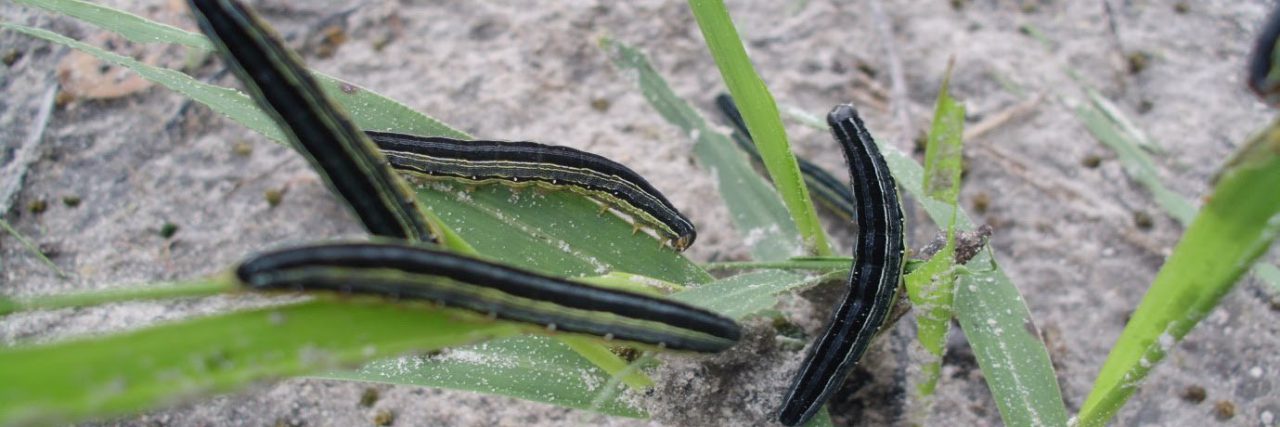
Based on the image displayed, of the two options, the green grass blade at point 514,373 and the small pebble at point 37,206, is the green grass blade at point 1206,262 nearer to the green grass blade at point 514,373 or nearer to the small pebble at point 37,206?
the green grass blade at point 514,373

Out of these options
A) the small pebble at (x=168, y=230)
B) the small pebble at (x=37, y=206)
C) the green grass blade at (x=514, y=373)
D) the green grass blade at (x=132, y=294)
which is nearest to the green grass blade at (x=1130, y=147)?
the green grass blade at (x=514, y=373)

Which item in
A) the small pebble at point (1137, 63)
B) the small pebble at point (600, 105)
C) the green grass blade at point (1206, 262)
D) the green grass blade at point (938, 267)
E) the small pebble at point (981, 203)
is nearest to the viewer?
the green grass blade at point (1206, 262)

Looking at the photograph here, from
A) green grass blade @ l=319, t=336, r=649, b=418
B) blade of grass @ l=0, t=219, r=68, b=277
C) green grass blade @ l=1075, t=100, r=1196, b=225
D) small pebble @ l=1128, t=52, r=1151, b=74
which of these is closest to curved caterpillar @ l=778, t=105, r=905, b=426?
green grass blade @ l=319, t=336, r=649, b=418

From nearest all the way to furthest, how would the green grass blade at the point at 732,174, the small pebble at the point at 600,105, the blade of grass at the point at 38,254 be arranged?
the green grass blade at the point at 732,174 → the blade of grass at the point at 38,254 → the small pebble at the point at 600,105

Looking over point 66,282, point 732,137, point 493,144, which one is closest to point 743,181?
point 732,137

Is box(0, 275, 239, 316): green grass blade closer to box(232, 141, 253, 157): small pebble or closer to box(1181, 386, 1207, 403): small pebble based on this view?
box(232, 141, 253, 157): small pebble

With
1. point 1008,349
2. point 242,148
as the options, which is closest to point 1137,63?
point 1008,349
